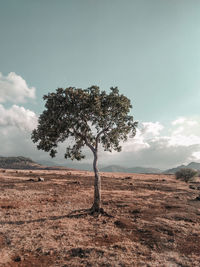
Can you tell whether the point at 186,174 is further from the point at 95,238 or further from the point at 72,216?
the point at 95,238

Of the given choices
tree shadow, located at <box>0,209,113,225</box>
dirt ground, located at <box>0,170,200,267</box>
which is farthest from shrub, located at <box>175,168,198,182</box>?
tree shadow, located at <box>0,209,113,225</box>

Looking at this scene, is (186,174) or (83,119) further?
(186,174)

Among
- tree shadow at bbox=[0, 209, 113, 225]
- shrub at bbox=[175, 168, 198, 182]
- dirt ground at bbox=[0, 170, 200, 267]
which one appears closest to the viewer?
dirt ground at bbox=[0, 170, 200, 267]

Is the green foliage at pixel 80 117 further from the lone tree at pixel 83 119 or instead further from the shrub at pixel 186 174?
the shrub at pixel 186 174

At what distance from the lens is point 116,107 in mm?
20766

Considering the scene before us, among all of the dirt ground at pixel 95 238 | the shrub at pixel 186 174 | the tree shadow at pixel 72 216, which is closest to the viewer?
the dirt ground at pixel 95 238

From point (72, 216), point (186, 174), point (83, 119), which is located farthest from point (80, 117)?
point (186, 174)

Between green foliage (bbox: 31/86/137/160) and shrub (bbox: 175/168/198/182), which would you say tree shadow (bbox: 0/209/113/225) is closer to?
green foliage (bbox: 31/86/137/160)

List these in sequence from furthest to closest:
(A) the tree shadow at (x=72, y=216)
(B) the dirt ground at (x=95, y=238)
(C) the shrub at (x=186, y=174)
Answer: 1. (C) the shrub at (x=186, y=174)
2. (A) the tree shadow at (x=72, y=216)
3. (B) the dirt ground at (x=95, y=238)

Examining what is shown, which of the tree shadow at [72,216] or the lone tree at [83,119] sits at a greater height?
the lone tree at [83,119]

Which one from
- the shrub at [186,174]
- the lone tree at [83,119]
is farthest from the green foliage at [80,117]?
the shrub at [186,174]

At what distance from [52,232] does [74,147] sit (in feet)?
33.9

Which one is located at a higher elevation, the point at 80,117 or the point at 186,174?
the point at 80,117

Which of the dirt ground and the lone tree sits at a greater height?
the lone tree
